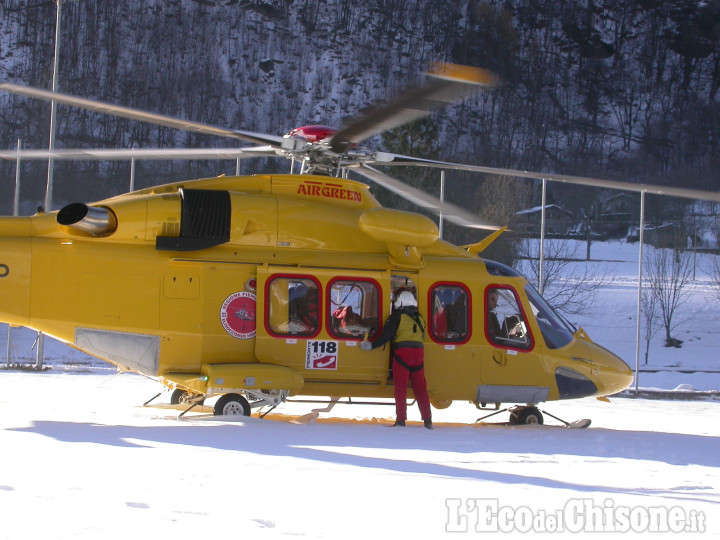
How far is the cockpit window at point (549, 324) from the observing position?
34.9 ft

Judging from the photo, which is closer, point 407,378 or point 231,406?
point 231,406

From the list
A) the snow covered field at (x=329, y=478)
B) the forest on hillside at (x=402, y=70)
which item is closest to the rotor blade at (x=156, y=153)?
the snow covered field at (x=329, y=478)

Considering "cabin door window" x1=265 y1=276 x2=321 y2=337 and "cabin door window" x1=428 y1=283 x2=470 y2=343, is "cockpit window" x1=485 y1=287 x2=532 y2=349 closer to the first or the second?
"cabin door window" x1=428 y1=283 x2=470 y2=343

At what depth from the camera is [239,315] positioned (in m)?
9.87

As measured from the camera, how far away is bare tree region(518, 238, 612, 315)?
35.6m

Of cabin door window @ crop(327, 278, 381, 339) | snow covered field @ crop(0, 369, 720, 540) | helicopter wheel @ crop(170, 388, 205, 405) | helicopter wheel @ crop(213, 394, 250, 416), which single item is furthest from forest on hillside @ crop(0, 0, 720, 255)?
snow covered field @ crop(0, 369, 720, 540)

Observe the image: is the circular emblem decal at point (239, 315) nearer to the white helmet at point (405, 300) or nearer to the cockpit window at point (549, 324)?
the white helmet at point (405, 300)

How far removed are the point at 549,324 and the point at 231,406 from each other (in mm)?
4247

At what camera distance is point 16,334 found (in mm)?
29000

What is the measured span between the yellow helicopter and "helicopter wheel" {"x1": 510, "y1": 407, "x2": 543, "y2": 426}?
0.06 ft

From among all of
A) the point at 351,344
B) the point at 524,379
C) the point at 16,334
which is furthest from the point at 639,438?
the point at 16,334

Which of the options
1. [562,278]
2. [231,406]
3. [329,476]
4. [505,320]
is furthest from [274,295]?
[562,278]

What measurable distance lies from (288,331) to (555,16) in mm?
103865

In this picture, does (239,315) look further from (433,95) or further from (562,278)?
(562,278)
